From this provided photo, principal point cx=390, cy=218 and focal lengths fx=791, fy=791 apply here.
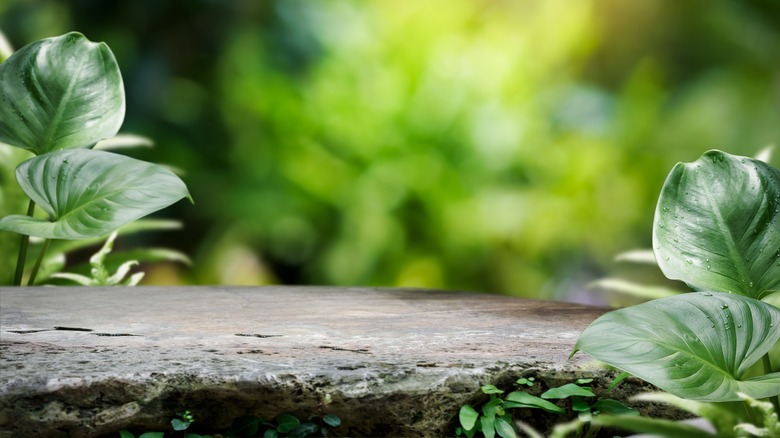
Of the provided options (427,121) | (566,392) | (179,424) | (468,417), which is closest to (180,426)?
(179,424)

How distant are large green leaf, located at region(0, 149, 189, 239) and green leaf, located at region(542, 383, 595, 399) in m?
0.57

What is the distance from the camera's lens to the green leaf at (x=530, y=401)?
0.86 metres

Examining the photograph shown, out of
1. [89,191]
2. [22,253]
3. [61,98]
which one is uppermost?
[61,98]

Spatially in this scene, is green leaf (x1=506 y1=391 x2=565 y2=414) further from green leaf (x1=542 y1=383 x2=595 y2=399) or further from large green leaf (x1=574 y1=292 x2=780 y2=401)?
large green leaf (x1=574 y1=292 x2=780 y2=401)

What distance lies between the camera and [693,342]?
83cm

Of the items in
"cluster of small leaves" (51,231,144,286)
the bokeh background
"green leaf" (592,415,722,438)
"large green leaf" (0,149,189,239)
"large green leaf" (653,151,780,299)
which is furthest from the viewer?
the bokeh background

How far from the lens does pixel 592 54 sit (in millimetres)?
2816

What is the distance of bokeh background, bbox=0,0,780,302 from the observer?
2449 mm

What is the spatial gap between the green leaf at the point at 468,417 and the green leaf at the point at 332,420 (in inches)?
5.1

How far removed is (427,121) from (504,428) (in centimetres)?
176

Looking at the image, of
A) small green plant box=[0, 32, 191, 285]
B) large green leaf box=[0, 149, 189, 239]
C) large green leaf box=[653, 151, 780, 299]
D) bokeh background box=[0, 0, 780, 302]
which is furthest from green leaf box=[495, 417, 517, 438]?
bokeh background box=[0, 0, 780, 302]

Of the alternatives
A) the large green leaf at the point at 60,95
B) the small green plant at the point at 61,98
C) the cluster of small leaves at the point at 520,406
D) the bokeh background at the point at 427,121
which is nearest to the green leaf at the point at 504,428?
the cluster of small leaves at the point at 520,406

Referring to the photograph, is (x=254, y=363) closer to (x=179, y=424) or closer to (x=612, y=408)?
(x=179, y=424)

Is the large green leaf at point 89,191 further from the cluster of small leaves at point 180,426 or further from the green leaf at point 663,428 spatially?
the green leaf at point 663,428
